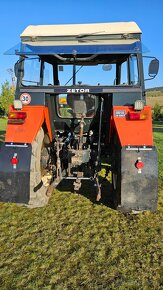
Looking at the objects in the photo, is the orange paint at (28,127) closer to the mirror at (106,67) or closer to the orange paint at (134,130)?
the orange paint at (134,130)

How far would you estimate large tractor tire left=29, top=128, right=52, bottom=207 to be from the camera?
175 inches

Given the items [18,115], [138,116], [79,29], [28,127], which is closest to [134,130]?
[138,116]

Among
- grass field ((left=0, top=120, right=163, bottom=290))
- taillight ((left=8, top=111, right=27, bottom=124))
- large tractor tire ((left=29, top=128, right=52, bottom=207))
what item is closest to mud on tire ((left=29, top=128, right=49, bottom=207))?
large tractor tire ((left=29, top=128, right=52, bottom=207))

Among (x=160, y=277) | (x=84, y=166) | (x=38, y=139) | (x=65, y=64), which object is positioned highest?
(x=65, y=64)

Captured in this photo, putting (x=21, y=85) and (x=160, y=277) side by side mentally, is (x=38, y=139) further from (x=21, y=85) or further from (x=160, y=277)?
(x=160, y=277)

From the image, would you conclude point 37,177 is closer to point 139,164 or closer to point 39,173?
point 39,173

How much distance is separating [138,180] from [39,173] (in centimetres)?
154

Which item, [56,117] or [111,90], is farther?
[56,117]

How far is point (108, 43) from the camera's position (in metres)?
4.49

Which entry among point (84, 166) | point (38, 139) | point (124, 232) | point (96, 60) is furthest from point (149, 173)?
point (96, 60)

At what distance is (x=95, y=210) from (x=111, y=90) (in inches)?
72.9

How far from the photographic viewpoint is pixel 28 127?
4516mm

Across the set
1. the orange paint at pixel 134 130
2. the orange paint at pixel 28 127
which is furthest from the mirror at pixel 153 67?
the orange paint at pixel 28 127

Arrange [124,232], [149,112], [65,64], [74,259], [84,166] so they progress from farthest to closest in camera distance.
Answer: [65,64] → [84,166] → [149,112] → [124,232] → [74,259]
